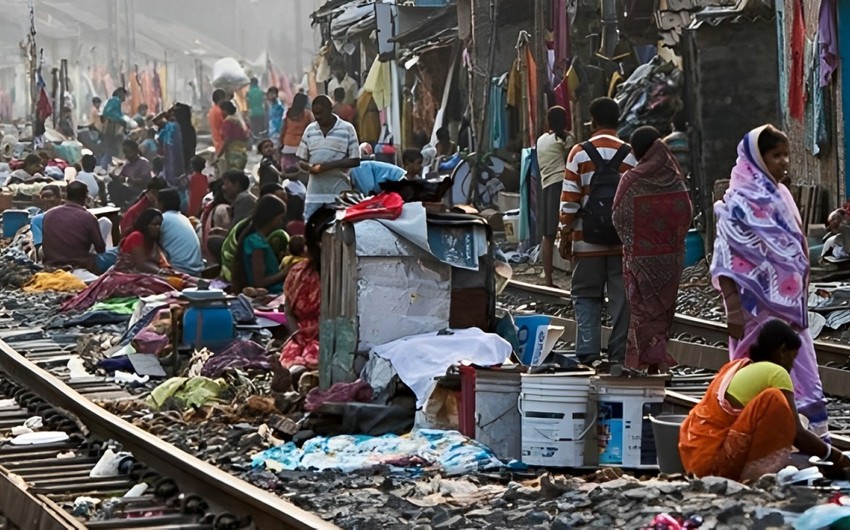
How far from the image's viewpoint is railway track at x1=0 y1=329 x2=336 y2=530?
8.25 meters

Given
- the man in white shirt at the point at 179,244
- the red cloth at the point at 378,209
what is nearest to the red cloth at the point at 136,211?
the man in white shirt at the point at 179,244

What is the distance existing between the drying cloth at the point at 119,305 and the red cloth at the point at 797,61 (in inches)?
289

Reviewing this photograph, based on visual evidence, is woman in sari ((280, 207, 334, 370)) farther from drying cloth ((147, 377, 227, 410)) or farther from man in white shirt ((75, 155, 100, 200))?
man in white shirt ((75, 155, 100, 200))

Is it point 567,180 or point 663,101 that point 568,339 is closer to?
point 567,180

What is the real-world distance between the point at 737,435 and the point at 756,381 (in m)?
0.25

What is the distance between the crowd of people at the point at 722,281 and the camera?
7.89m

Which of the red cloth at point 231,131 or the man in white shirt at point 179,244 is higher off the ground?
the red cloth at point 231,131

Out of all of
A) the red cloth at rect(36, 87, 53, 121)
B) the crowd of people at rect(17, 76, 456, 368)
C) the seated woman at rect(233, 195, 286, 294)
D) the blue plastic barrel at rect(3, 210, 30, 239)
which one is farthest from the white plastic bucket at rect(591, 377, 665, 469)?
the red cloth at rect(36, 87, 53, 121)

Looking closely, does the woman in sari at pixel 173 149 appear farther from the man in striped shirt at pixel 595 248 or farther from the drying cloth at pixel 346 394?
the drying cloth at pixel 346 394

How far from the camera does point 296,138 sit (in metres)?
27.1

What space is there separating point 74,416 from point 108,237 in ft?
35.5

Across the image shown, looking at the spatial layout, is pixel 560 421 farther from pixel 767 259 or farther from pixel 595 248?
pixel 595 248

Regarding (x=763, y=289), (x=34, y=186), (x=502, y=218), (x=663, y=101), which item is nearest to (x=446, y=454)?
(x=763, y=289)

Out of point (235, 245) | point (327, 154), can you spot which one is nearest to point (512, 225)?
point (327, 154)
